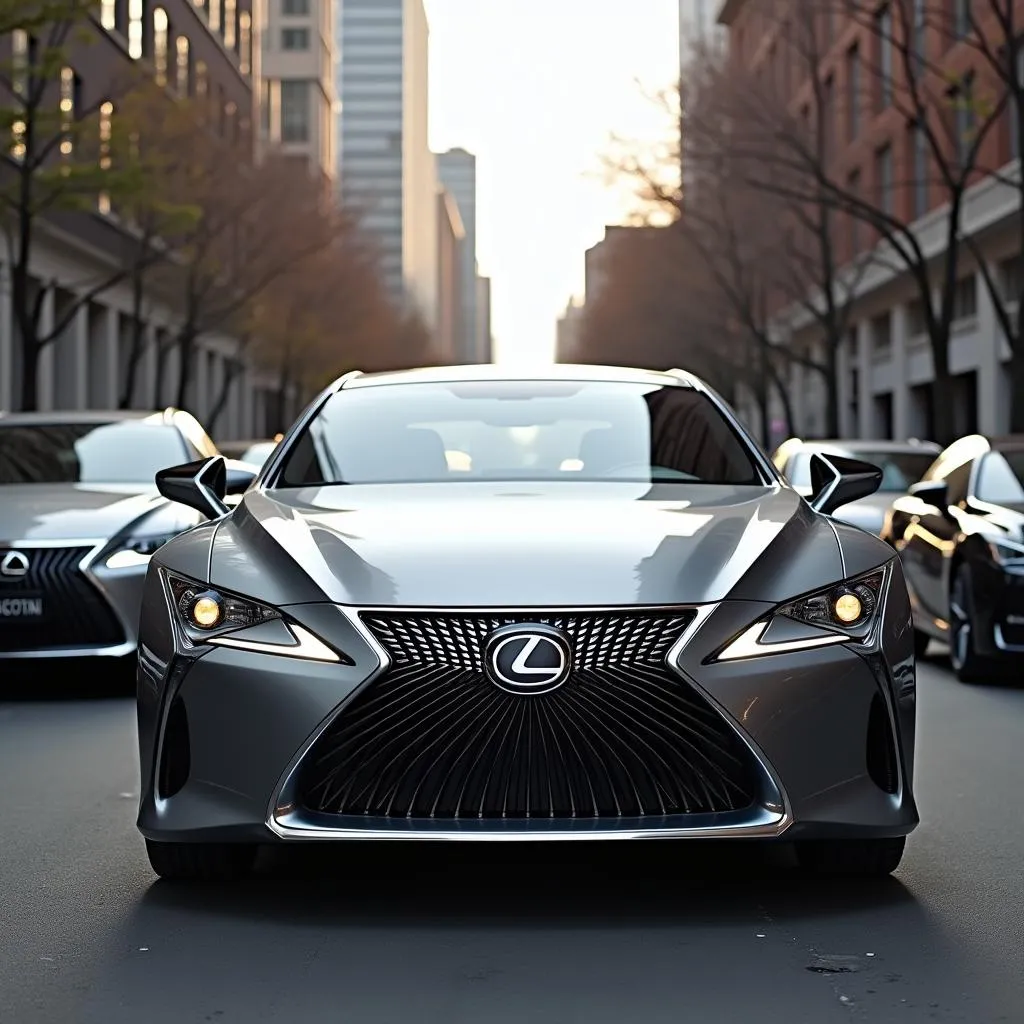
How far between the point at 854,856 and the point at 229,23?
211 ft

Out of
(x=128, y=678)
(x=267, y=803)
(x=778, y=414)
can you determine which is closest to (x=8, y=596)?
(x=128, y=678)

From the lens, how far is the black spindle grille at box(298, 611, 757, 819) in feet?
15.0

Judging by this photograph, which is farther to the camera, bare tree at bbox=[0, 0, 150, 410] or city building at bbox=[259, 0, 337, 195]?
city building at bbox=[259, 0, 337, 195]

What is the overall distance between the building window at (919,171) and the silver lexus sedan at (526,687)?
4098 centimetres

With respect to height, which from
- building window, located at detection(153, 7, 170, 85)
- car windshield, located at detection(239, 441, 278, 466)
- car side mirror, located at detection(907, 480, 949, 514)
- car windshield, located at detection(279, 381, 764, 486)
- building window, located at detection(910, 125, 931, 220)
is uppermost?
building window, located at detection(153, 7, 170, 85)

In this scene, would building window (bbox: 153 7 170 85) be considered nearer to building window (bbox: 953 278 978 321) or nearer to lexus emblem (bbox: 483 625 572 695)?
building window (bbox: 953 278 978 321)

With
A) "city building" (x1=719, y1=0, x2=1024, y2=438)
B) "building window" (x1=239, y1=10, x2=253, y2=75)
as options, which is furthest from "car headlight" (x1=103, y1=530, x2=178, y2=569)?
"building window" (x1=239, y1=10, x2=253, y2=75)

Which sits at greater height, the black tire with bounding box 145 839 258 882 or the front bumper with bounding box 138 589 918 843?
the front bumper with bounding box 138 589 918 843

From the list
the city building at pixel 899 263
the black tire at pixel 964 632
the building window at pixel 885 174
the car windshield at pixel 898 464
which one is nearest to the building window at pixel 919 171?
the city building at pixel 899 263

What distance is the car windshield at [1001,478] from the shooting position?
37.3 feet

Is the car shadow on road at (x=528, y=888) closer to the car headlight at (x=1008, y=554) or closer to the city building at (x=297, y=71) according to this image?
the car headlight at (x=1008, y=554)

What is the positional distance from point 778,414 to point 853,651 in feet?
237

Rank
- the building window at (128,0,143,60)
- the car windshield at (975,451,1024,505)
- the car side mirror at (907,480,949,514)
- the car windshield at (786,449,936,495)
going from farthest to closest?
the building window at (128,0,143,60) < the car windshield at (786,449,936,495) < the car side mirror at (907,480,949,514) < the car windshield at (975,451,1024,505)

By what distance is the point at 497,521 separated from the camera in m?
5.14
